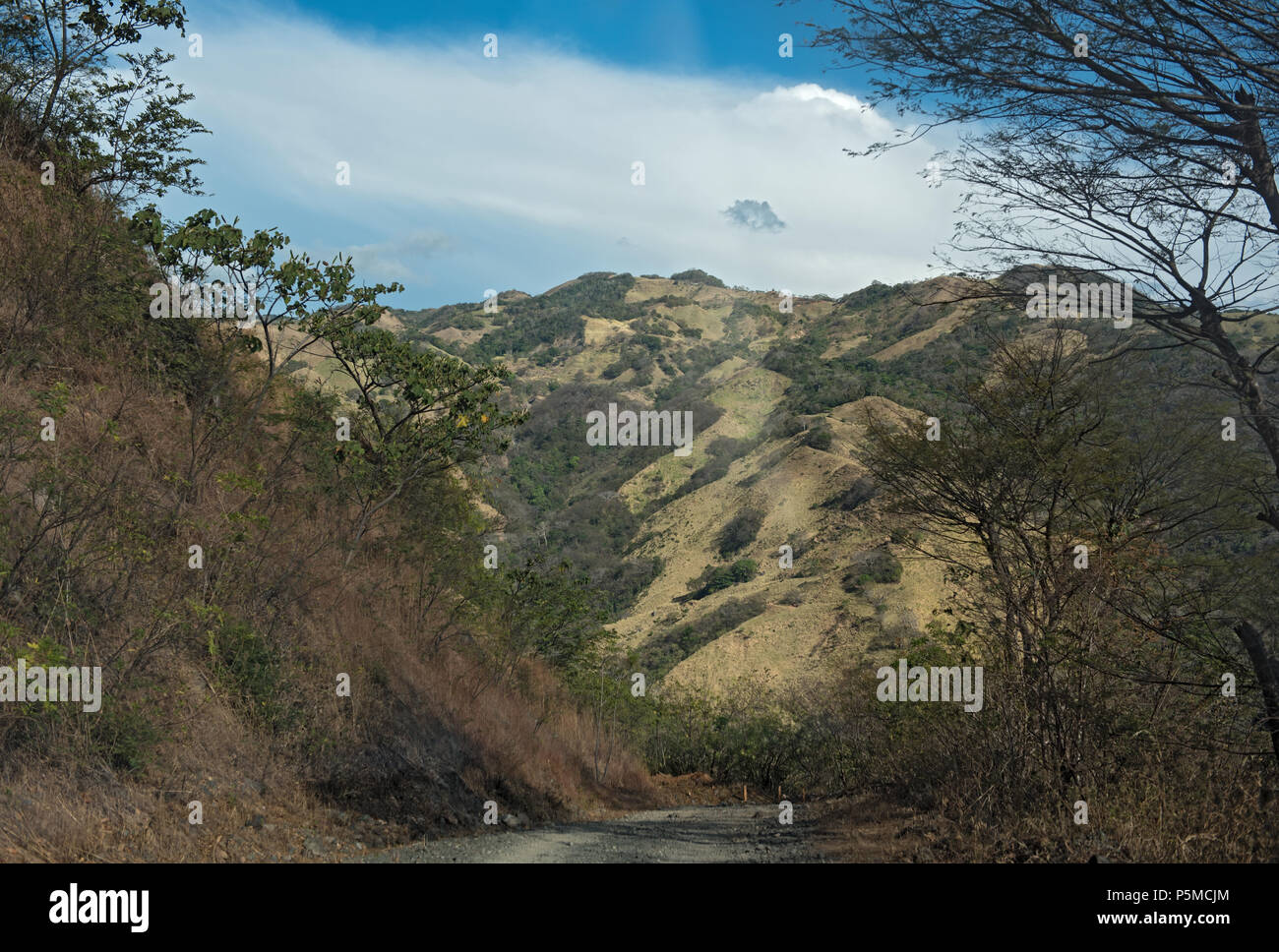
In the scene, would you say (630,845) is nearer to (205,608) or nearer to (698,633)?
(205,608)

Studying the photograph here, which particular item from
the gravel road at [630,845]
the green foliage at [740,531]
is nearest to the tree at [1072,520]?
the gravel road at [630,845]

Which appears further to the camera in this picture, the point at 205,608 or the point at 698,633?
the point at 698,633

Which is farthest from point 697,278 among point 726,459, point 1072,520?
point 1072,520

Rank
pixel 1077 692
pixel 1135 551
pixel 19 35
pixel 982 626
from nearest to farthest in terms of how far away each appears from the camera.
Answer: pixel 1077 692 < pixel 1135 551 < pixel 982 626 < pixel 19 35

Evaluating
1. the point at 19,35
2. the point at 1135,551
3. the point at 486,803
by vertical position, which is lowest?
the point at 486,803

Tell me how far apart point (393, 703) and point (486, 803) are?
184cm

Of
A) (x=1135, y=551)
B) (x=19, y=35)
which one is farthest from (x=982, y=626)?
(x=19, y=35)

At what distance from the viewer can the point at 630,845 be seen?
9938mm

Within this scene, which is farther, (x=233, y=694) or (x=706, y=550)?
(x=706, y=550)

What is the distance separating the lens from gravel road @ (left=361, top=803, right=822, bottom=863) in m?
8.11

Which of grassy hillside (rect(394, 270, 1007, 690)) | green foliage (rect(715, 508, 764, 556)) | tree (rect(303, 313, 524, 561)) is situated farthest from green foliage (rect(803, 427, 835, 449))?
tree (rect(303, 313, 524, 561))
